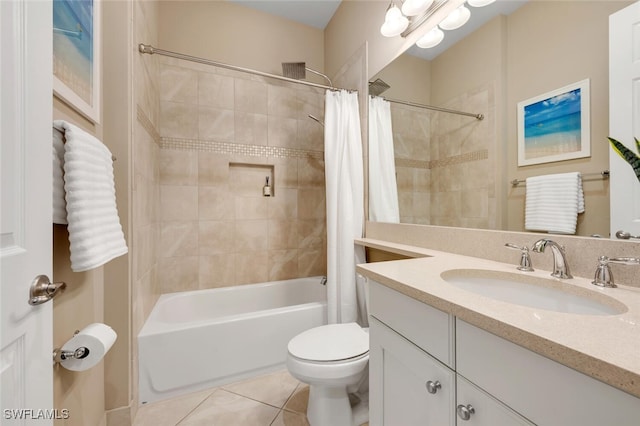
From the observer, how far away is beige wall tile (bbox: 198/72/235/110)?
2.17 meters

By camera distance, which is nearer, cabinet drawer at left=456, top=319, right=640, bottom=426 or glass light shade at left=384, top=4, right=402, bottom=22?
cabinet drawer at left=456, top=319, right=640, bottom=426

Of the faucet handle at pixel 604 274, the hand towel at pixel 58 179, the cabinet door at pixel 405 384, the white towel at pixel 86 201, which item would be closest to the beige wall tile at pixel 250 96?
the white towel at pixel 86 201

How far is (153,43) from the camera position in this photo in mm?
1896

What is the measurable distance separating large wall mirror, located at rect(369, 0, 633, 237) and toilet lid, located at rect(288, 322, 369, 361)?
28.1 inches

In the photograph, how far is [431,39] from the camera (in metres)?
1.37

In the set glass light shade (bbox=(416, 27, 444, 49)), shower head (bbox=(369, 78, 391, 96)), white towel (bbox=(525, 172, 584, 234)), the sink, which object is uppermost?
glass light shade (bbox=(416, 27, 444, 49))

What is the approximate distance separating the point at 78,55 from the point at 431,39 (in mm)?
1583

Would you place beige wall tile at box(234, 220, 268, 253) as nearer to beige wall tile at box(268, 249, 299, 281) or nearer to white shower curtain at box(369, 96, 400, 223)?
beige wall tile at box(268, 249, 299, 281)

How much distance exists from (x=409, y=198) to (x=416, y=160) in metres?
0.23

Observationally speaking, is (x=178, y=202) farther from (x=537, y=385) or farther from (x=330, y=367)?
(x=537, y=385)

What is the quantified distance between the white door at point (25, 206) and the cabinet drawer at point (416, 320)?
2.87 feet

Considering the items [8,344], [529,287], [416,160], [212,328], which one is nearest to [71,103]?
[8,344]

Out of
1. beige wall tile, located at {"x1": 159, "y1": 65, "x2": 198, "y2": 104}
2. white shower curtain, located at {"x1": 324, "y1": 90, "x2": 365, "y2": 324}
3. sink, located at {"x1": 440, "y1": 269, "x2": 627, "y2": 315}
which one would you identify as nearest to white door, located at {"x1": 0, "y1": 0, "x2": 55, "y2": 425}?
sink, located at {"x1": 440, "y1": 269, "x2": 627, "y2": 315}

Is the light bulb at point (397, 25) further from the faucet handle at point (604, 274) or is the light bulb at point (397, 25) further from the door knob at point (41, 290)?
the door knob at point (41, 290)
